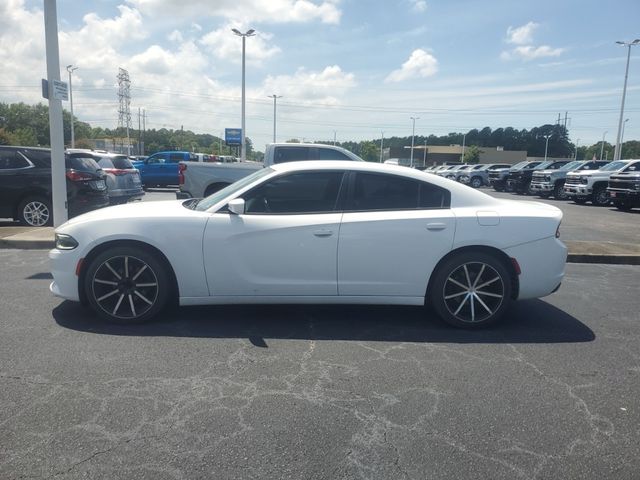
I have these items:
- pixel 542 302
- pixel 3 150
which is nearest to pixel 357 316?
pixel 542 302

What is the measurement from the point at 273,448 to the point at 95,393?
1.37 meters

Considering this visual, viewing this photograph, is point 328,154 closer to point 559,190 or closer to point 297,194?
point 297,194

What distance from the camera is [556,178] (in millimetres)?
23938

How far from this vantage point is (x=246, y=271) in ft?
15.4

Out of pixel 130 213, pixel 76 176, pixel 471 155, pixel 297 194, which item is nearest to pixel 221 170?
pixel 76 176

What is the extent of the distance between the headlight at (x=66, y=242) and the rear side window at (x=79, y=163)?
6.40 metres

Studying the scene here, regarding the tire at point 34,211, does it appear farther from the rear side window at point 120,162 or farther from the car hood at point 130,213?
the car hood at point 130,213

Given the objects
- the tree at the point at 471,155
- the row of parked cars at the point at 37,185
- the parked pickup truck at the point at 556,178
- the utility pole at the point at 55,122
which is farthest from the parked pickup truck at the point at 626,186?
the tree at the point at 471,155

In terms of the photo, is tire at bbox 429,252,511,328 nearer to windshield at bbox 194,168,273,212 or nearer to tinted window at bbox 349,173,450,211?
tinted window at bbox 349,173,450,211

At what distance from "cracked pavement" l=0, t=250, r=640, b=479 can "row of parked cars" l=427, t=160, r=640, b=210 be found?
572 inches

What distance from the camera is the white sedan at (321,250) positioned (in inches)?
183

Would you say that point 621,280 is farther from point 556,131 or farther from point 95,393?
point 556,131

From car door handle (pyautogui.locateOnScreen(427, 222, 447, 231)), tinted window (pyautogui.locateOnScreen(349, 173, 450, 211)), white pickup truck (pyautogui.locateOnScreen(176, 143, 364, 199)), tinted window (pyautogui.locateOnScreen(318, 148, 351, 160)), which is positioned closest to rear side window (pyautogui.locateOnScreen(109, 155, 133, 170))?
white pickup truck (pyautogui.locateOnScreen(176, 143, 364, 199))

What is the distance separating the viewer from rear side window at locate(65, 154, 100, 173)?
10438 mm
